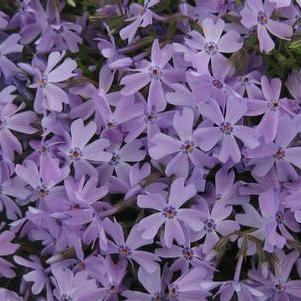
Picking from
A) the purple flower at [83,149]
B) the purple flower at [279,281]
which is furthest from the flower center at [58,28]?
the purple flower at [279,281]

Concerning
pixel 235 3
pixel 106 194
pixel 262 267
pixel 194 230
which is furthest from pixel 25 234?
pixel 235 3

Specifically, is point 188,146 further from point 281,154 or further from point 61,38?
point 61,38

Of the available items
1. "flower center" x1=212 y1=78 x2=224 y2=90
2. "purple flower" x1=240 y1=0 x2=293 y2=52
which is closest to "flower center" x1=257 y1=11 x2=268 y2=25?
"purple flower" x1=240 y1=0 x2=293 y2=52

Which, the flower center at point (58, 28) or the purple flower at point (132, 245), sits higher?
the flower center at point (58, 28)

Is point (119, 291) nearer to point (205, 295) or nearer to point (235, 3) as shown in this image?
point (205, 295)

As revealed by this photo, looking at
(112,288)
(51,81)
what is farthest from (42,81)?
(112,288)

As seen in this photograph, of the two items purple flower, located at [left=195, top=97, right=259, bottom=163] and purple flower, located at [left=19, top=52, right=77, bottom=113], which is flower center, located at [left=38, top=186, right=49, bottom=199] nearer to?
purple flower, located at [left=19, top=52, right=77, bottom=113]

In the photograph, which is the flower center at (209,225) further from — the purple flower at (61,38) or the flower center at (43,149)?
the purple flower at (61,38)
